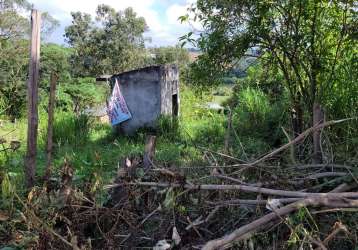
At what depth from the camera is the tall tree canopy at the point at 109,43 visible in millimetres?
23203

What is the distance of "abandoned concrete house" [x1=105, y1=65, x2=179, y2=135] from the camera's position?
9031 millimetres

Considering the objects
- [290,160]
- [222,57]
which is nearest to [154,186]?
[290,160]

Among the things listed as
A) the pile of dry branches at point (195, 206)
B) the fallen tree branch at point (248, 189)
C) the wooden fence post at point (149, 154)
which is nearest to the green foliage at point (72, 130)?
the wooden fence post at point (149, 154)

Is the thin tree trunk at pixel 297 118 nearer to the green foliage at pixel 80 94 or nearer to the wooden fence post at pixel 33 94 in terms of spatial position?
the wooden fence post at pixel 33 94

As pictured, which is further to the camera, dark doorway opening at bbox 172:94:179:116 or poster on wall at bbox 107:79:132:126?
dark doorway opening at bbox 172:94:179:116

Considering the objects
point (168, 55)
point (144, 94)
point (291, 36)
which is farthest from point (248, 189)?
point (168, 55)

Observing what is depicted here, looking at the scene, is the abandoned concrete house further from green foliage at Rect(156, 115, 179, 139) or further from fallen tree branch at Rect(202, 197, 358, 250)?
fallen tree branch at Rect(202, 197, 358, 250)

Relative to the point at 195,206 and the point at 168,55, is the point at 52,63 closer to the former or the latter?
the point at 168,55

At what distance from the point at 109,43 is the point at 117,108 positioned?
14850 mm

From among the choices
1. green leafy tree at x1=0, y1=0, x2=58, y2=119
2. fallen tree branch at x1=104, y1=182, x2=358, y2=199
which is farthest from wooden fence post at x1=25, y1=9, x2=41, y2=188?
green leafy tree at x1=0, y1=0, x2=58, y2=119

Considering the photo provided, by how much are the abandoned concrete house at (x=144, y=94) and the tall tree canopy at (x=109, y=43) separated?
14.3 meters

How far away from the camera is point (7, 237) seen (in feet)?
11.1

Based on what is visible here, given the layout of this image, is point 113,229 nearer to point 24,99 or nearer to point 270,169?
point 270,169

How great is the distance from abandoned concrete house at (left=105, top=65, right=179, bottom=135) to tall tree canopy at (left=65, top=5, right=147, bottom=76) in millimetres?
14252
